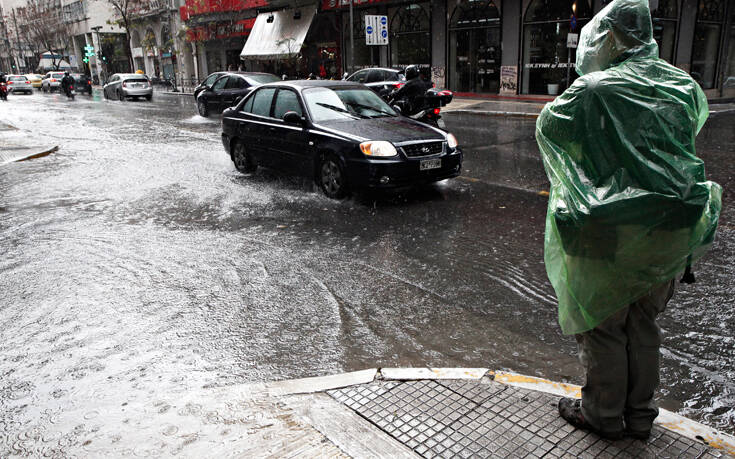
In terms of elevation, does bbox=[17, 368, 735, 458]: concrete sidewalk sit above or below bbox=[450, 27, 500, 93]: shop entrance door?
below

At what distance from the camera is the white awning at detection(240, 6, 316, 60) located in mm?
31328

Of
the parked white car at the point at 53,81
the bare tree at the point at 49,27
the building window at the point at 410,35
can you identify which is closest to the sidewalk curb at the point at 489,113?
the building window at the point at 410,35

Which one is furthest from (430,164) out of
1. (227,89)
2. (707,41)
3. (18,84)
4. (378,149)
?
(18,84)

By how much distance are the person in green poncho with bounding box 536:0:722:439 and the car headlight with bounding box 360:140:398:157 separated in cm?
461

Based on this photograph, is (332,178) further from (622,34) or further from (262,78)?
(262,78)

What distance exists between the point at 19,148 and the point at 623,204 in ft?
49.8

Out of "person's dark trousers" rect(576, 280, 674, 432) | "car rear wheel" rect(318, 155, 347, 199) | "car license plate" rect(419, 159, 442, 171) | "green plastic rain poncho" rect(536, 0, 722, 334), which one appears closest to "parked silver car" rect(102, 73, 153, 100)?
"car rear wheel" rect(318, 155, 347, 199)

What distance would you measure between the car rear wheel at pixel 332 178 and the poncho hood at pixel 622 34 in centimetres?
511

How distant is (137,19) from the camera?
168ft

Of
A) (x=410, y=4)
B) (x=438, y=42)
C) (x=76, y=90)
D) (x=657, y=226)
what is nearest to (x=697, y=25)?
(x=438, y=42)

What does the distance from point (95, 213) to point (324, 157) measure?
3253 millimetres

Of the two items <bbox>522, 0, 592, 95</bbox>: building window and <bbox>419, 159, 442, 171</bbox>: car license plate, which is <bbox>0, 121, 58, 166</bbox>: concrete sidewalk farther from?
<bbox>522, 0, 592, 95</bbox>: building window

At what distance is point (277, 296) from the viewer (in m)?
4.67

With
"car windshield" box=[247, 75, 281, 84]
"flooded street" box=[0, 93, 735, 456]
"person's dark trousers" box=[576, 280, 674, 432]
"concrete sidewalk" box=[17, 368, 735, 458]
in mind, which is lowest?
"flooded street" box=[0, 93, 735, 456]
